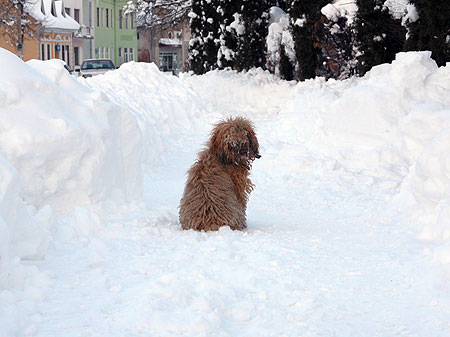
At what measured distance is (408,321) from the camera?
500cm

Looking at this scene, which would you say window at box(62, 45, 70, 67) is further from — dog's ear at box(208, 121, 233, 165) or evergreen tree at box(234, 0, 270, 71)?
dog's ear at box(208, 121, 233, 165)

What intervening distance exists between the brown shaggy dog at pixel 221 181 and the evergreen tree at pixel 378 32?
9.65m

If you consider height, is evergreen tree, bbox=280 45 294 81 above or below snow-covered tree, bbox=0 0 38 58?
below

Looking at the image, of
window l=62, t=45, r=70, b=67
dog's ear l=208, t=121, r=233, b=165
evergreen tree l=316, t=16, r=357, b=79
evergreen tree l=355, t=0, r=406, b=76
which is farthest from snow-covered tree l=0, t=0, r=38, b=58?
dog's ear l=208, t=121, r=233, b=165

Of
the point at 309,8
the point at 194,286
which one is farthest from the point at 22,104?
the point at 309,8

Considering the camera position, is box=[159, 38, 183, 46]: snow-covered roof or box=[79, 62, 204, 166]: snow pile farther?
box=[159, 38, 183, 46]: snow-covered roof

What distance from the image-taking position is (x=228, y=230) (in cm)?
747

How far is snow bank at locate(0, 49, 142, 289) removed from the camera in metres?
7.21

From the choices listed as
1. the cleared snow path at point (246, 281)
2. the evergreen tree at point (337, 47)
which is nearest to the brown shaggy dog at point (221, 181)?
the cleared snow path at point (246, 281)

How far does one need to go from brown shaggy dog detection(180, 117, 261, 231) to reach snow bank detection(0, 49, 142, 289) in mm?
1205

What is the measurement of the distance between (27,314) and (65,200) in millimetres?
3207

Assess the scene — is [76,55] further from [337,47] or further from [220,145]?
[220,145]

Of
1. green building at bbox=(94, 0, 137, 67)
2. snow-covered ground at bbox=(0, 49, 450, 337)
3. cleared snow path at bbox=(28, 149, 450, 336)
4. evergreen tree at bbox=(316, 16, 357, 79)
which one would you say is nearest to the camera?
cleared snow path at bbox=(28, 149, 450, 336)

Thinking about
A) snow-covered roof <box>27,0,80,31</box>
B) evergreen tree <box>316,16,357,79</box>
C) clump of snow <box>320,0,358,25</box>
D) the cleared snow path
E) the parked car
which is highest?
snow-covered roof <box>27,0,80,31</box>
